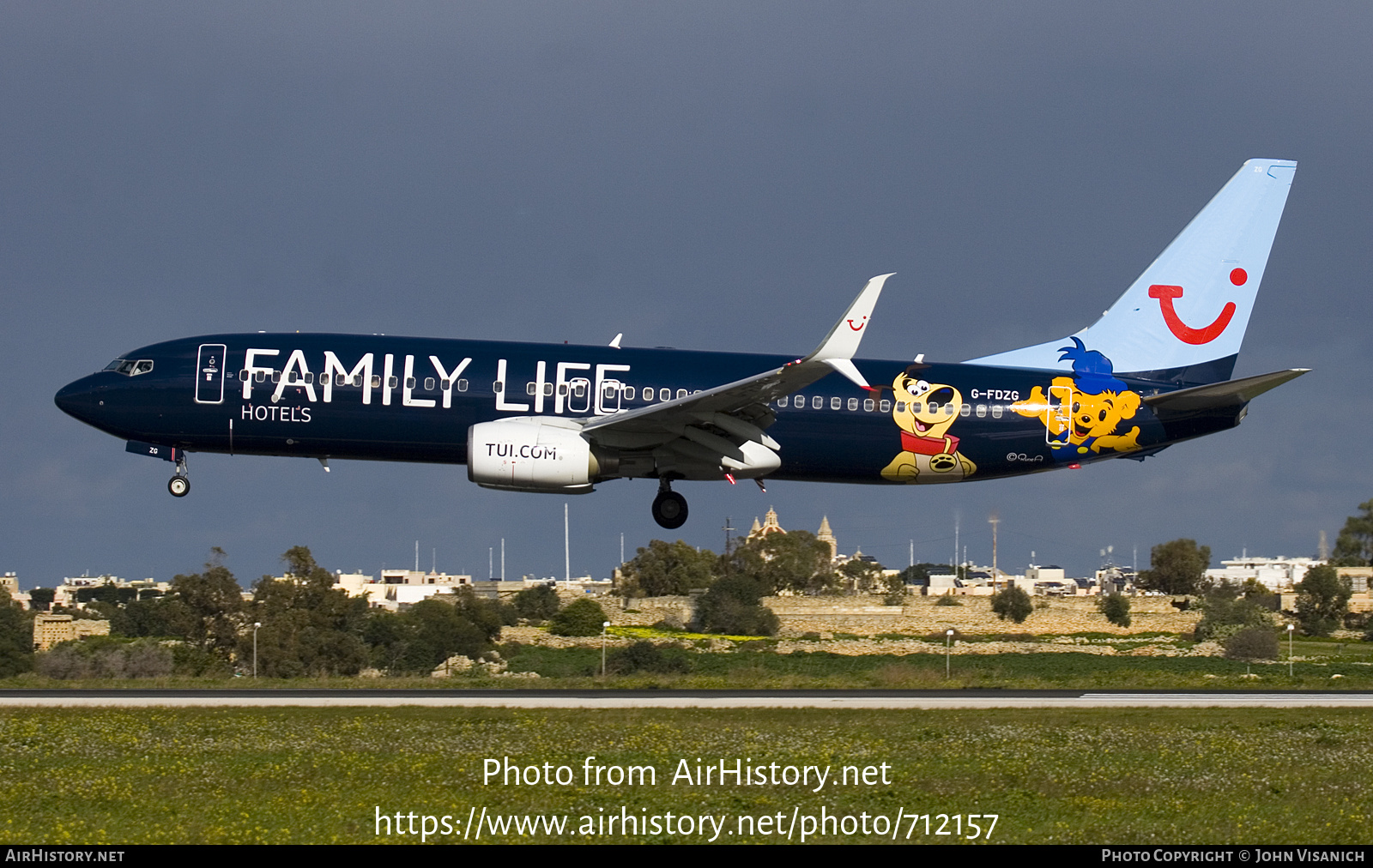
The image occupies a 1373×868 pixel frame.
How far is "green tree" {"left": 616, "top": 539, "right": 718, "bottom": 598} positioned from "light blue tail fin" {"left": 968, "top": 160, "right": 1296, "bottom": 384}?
169 ft

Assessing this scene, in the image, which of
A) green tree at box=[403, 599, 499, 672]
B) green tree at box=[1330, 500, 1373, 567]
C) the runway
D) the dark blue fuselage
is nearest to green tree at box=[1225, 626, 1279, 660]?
the runway

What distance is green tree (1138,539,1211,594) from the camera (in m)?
108

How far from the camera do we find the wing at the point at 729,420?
27.8 meters

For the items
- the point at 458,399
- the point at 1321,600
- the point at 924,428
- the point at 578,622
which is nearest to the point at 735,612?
the point at 578,622

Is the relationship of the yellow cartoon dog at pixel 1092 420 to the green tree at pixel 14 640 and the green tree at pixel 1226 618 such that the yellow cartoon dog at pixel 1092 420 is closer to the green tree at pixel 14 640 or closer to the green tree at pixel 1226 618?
the green tree at pixel 14 640

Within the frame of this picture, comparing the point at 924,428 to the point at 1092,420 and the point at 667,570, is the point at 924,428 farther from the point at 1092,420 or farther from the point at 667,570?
the point at 667,570

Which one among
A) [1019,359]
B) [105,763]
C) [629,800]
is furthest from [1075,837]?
[1019,359]

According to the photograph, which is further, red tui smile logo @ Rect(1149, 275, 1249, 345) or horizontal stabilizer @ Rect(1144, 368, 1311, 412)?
red tui smile logo @ Rect(1149, 275, 1249, 345)

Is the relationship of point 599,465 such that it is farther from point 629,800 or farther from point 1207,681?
point 1207,681

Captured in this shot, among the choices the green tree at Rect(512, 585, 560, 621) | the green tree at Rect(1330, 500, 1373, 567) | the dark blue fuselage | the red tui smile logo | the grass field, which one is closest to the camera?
the grass field

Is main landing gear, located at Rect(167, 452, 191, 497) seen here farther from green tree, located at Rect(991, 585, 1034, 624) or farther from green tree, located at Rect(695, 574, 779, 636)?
green tree, located at Rect(991, 585, 1034, 624)

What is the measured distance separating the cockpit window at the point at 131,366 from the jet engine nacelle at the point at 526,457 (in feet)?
25.7

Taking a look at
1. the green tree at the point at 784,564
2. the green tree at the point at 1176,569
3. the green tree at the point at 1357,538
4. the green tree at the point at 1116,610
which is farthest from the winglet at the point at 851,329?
the green tree at the point at 1357,538
